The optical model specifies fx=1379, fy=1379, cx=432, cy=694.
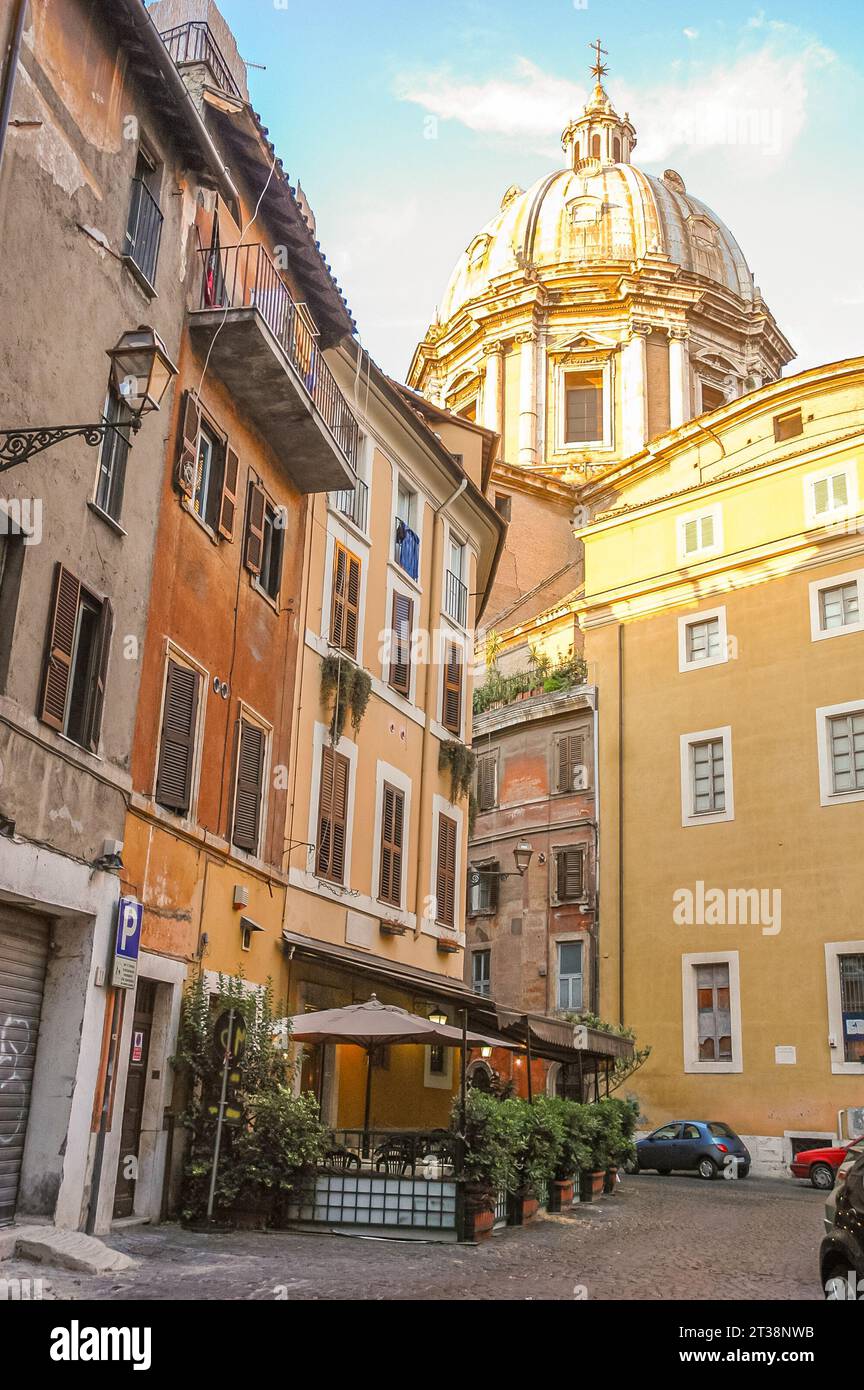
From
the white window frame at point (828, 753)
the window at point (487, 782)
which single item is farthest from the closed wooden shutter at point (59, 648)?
the window at point (487, 782)

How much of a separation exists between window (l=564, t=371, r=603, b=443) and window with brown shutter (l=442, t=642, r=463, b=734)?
33851 mm

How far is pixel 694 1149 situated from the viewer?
2761 cm

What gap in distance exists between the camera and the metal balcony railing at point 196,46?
1705cm

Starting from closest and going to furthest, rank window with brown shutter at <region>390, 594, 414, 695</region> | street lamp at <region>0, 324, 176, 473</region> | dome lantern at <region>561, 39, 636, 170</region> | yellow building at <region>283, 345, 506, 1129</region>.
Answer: street lamp at <region>0, 324, 176, 473</region> → yellow building at <region>283, 345, 506, 1129</region> → window with brown shutter at <region>390, 594, 414, 695</region> → dome lantern at <region>561, 39, 636, 170</region>

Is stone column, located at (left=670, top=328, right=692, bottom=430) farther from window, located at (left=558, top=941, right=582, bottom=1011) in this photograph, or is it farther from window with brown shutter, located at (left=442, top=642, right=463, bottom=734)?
window with brown shutter, located at (left=442, top=642, right=463, bottom=734)

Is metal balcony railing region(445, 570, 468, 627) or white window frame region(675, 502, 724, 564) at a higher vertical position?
white window frame region(675, 502, 724, 564)

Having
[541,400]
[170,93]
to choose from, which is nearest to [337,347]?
[170,93]

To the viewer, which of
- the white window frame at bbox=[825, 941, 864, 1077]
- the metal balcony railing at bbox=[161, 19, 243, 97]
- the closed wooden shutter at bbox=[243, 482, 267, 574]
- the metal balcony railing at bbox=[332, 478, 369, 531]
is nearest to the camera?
the metal balcony railing at bbox=[161, 19, 243, 97]

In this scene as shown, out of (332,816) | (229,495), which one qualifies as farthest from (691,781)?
(229,495)

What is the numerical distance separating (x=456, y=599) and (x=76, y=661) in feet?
→ 44.5

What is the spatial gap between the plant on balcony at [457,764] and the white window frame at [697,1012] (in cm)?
898

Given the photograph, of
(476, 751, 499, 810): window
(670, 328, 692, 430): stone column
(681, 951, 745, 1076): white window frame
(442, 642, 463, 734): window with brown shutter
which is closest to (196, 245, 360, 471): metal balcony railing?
(442, 642, 463, 734): window with brown shutter

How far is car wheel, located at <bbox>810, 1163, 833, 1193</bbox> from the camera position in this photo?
25406 millimetres
